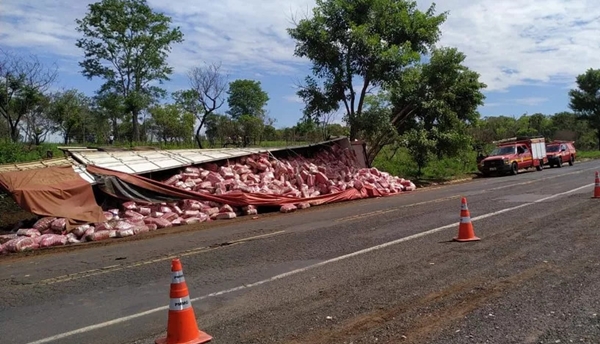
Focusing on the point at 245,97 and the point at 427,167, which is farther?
the point at 245,97

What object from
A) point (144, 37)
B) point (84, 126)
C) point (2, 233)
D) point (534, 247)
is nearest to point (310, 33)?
point (2, 233)

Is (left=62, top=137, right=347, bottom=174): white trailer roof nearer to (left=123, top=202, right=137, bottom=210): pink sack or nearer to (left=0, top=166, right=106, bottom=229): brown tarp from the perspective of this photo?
(left=123, top=202, right=137, bottom=210): pink sack

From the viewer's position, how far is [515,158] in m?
32.6

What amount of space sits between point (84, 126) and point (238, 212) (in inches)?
1572

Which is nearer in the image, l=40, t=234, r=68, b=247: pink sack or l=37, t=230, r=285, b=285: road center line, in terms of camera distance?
l=37, t=230, r=285, b=285: road center line

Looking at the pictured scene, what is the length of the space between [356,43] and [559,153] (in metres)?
23.7

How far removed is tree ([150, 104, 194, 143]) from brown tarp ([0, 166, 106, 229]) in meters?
38.2

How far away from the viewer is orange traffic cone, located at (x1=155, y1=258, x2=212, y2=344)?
480 centimetres

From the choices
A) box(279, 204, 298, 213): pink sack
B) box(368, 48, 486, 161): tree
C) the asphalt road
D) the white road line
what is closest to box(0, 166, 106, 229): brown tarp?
the asphalt road

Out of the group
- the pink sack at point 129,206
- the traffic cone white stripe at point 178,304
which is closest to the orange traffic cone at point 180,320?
the traffic cone white stripe at point 178,304

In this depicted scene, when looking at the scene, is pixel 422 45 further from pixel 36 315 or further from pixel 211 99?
pixel 36 315

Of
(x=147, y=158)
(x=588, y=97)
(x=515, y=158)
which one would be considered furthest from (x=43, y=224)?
(x=588, y=97)

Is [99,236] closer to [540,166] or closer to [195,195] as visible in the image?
[195,195]

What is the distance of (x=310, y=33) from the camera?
24391 millimetres
